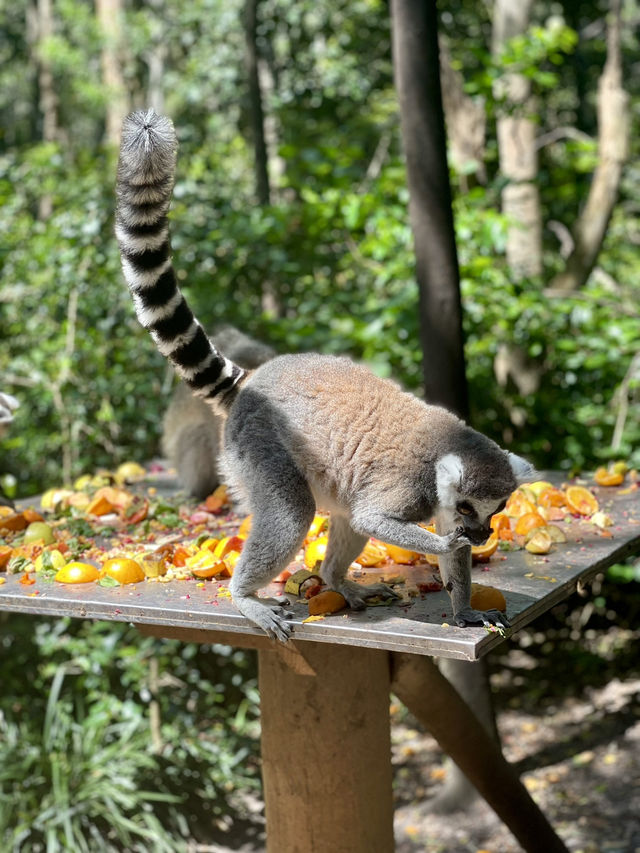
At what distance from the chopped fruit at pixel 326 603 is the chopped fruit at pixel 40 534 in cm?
119

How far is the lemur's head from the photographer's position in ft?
7.84

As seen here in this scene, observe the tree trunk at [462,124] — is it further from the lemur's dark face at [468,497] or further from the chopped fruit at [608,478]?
the lemur's dark face at [468,497]

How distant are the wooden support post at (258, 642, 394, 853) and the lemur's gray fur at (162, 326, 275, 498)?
51.8 inches

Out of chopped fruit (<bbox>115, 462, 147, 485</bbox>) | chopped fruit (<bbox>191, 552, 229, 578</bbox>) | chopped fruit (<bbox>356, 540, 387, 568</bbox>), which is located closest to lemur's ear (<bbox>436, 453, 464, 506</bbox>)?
chopped fruit (<bbox>356, 540, 387, 568</bbox>)

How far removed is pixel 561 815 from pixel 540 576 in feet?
8.57

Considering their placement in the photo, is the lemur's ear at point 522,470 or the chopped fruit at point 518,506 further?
the chopped fruit at point 518,506

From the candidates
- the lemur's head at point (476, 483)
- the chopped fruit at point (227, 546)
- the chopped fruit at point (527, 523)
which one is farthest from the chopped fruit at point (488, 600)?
the chopped fruit at point (227, 546)

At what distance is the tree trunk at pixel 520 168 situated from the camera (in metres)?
5.96

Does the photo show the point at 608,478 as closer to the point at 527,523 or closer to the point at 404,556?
the point at 527,523

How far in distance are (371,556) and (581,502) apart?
2.87 ft

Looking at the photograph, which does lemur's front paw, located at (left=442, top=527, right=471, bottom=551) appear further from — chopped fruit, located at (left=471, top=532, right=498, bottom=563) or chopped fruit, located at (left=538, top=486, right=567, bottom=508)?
chopped fruit, located at (left=538, top=486, right=567, bottom=508)

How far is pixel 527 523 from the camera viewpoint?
125 inches

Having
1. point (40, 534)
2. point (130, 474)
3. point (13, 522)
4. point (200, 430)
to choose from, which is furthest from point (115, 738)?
point (40, 534)

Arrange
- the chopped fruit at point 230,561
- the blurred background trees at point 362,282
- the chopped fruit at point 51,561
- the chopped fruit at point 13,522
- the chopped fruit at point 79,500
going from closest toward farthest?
the chopped fruit at point 230,561, the chopped fruit at point 51,561, the chopped fruit at point 13,522, the chopped fruit at point 79,500, the blurred background trees at point 362,282
